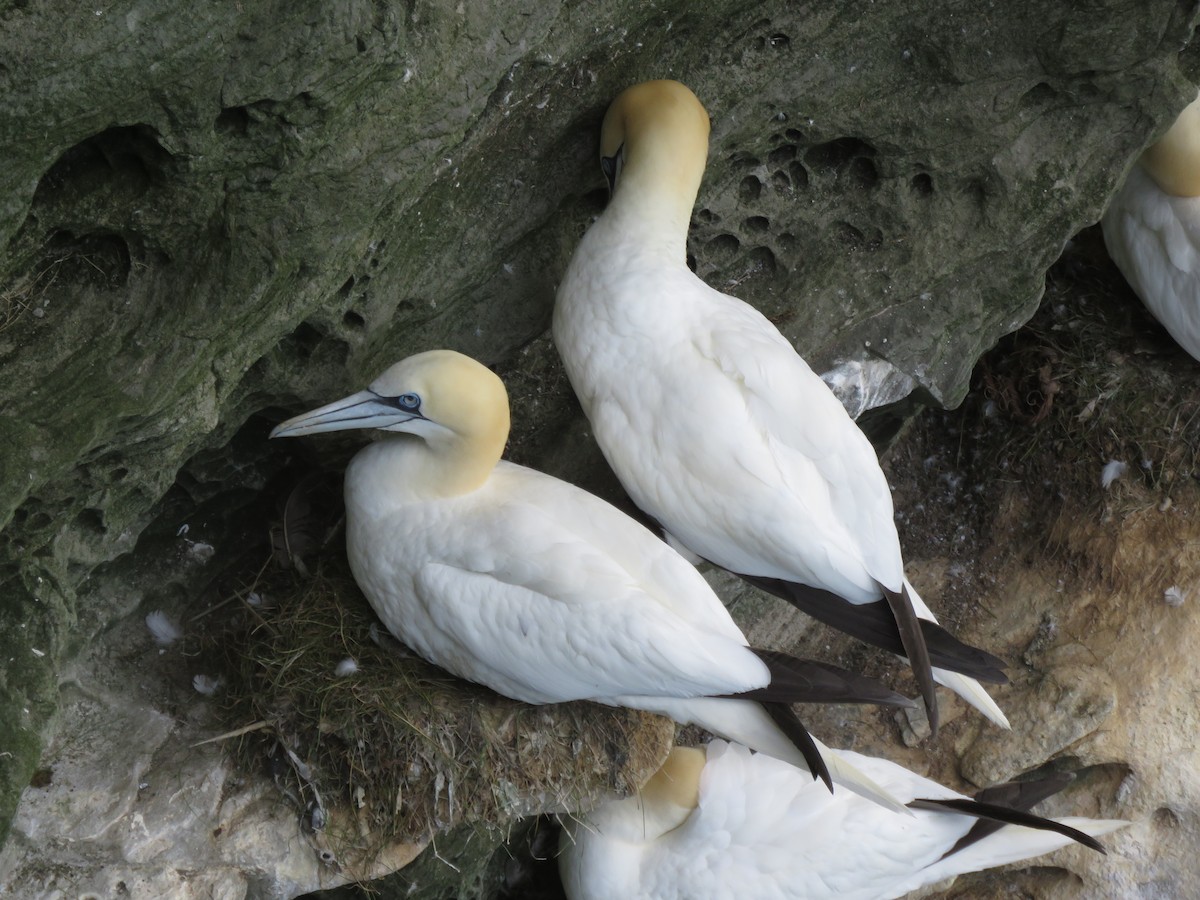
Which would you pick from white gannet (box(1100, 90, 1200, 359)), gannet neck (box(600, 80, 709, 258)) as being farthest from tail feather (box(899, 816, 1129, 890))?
gannet neck (box(600, 80, 709, 258))

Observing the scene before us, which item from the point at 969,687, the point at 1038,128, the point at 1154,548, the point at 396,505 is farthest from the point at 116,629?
the point at 1154,548

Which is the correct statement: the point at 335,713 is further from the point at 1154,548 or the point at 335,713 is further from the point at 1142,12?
the point at 1154,548

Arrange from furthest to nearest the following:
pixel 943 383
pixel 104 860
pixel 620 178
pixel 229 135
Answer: pixel 943 383 → pixel 620 178 → pixel 104 860 → pixel 229 135

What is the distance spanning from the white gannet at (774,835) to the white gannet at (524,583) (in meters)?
0.76

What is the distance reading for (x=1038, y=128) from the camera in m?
3.72

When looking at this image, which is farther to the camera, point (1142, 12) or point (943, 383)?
point (943, 383)

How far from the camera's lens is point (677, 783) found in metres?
3.89

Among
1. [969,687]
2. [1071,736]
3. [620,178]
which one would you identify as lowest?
[1071,736]

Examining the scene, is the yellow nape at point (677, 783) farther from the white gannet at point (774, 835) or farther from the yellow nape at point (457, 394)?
the yellow nape at point (457, 394)

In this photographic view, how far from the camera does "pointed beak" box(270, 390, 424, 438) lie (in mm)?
2887

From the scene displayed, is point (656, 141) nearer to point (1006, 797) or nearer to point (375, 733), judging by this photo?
point (375, 733)

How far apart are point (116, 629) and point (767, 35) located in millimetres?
2175

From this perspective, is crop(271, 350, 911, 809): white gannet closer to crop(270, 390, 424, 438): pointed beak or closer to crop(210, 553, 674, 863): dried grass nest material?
crop(270, 390, 424, 438): pointed beak

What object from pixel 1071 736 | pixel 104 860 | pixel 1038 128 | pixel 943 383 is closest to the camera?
pixel 104 860
